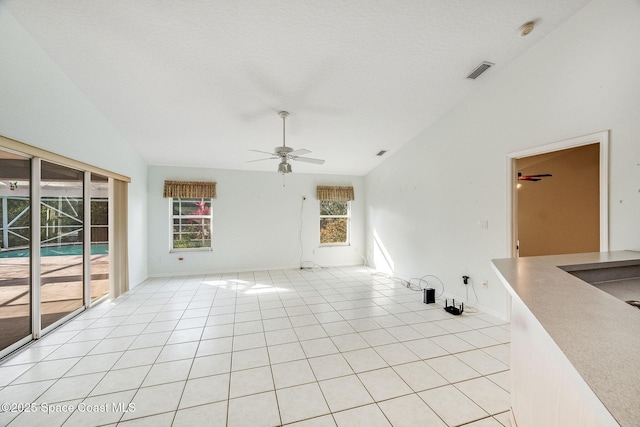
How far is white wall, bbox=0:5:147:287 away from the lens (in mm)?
2213

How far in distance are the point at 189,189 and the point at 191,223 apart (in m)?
0.82

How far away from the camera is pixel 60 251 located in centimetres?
316

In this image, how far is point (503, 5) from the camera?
2.27 meters

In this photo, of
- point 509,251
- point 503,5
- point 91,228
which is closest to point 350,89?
point 503,5

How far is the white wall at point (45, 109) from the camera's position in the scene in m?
2.21

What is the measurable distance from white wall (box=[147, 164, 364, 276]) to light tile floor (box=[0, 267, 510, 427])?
1.95 meters

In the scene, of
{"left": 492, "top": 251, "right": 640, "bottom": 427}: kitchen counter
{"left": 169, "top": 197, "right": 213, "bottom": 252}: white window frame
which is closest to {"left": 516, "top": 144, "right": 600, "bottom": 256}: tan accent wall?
{"left": 492, "top": 251, "right": 640, "bottom": 427}: kitchen counter

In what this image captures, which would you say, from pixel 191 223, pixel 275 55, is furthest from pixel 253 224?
pixel 275 55

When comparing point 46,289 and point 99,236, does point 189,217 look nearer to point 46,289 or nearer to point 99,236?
point 99,236

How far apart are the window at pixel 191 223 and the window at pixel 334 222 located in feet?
9.24

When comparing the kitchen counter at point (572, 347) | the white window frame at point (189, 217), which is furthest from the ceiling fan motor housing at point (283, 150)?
the white window frame at point (189, 217)

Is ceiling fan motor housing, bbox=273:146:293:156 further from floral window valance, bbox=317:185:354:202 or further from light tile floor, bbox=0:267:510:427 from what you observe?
floral window valance, bbox=317:185:354:202

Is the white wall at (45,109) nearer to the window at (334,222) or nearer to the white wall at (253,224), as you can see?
the white wall at (253,224)

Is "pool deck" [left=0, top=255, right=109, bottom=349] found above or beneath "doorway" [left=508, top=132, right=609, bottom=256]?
beneath
